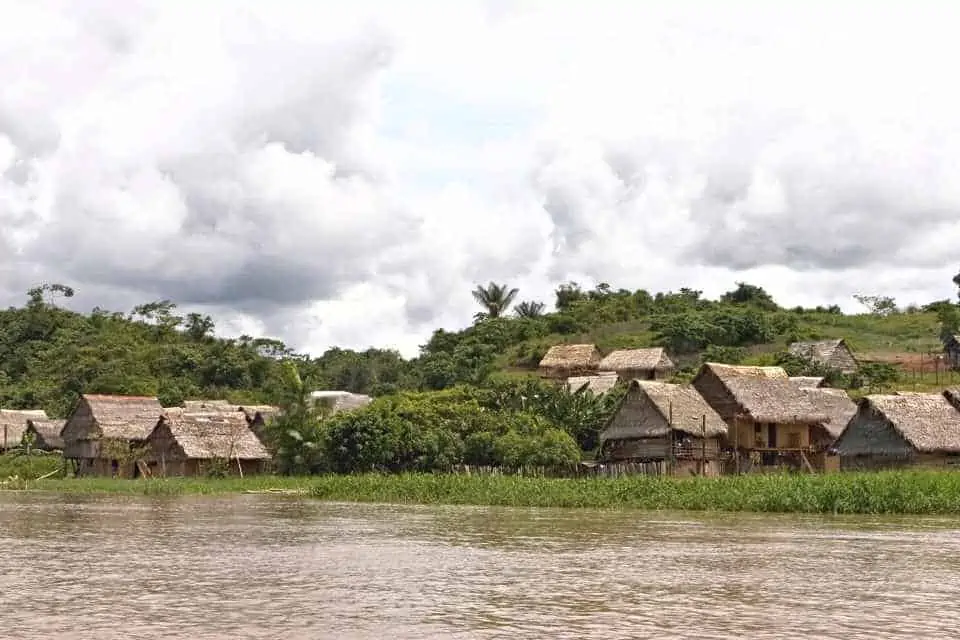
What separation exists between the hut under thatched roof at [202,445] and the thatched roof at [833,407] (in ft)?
A: 73.4

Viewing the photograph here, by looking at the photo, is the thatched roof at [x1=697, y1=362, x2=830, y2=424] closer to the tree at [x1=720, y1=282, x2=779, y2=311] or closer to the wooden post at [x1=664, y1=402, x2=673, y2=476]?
the wooden post at [x1=664, y1=402, x2=673, y2=476]

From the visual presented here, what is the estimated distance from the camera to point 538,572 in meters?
14.3

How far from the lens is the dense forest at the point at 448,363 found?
4075cm

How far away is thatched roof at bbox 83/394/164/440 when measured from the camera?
1987 inches

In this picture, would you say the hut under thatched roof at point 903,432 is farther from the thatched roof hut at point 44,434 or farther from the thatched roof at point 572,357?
the thatched roof hut at point 44,434

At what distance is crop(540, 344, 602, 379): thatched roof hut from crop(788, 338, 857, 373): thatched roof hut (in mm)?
11546

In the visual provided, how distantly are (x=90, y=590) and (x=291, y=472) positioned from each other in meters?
31.5

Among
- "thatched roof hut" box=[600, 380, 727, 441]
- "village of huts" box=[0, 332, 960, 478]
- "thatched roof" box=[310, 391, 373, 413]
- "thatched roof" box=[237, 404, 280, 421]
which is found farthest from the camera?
"thatched roof" box=[310, 391, 373, 413]

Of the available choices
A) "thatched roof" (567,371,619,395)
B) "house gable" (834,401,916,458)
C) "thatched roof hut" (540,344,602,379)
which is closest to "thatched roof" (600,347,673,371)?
"thatched roof hut" (540,344,602,379)

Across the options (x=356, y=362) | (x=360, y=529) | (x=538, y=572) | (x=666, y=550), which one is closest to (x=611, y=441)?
(x=360, y=529)

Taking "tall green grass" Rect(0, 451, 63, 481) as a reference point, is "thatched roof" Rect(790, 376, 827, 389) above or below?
above

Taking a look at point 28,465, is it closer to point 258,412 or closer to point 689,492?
point 258,412

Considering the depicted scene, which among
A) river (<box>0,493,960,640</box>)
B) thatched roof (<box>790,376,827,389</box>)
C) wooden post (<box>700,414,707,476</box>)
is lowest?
river (<box>0,493,960,640</box>)

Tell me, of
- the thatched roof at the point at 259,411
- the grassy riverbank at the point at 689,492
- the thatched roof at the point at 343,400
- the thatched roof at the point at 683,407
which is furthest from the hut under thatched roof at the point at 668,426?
the thatched roof at the point at 343,400
